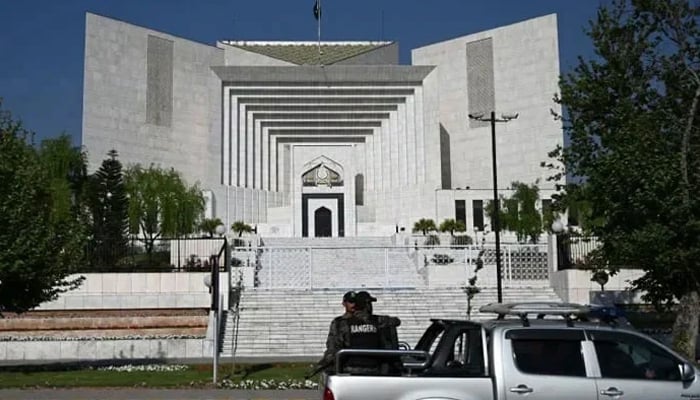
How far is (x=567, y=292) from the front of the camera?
85.8ft

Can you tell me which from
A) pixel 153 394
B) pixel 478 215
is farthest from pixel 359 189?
pixel 153 394

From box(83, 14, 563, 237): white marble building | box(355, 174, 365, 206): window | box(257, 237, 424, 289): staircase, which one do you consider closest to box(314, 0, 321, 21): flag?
box(83, 14, 563, 237): white marble building

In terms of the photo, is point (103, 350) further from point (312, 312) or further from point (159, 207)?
point (159, 207)

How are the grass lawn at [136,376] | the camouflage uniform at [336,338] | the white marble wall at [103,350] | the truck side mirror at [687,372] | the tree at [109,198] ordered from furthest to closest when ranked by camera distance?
the tree at [109,198] → the white marble wall at [103,350] → the grass lawn at [136,376] → the camouflage uniform at [336,338] → the truck side mirror at [687,372]

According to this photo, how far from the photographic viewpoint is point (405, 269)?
31.1 meters

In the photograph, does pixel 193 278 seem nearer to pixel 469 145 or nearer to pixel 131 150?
pixel 131 150

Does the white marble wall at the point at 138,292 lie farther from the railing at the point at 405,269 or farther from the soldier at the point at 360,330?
the soldier at the point at 360,330

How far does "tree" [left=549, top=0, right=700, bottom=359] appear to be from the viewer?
51.3 ft

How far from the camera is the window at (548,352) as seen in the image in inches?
306

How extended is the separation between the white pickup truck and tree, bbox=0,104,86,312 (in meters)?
10.6

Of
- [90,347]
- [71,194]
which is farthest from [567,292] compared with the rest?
[71,194]

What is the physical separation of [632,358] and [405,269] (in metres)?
23.2

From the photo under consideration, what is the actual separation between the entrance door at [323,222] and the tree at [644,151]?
1729 inches

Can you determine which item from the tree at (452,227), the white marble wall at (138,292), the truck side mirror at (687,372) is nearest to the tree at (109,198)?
the white marble wall at (138,292)
